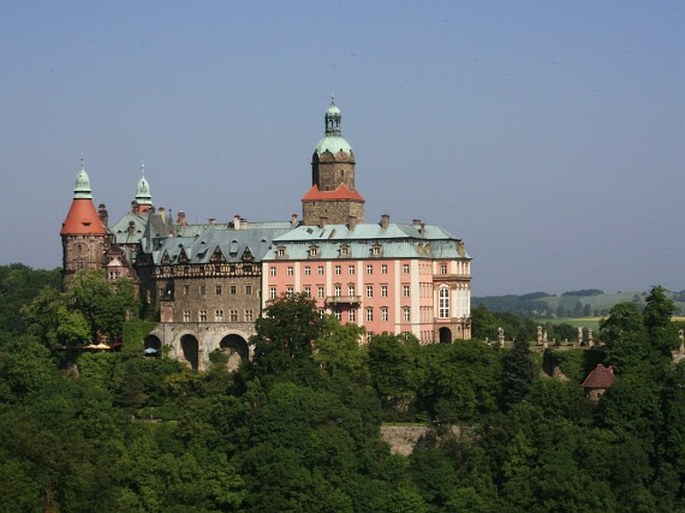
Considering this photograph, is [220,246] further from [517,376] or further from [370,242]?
[517,376]

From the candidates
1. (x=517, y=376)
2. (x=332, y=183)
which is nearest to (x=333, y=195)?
(x=332, y=183)

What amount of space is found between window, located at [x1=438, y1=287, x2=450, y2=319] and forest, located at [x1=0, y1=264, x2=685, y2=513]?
5.92 m

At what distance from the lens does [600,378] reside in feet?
324

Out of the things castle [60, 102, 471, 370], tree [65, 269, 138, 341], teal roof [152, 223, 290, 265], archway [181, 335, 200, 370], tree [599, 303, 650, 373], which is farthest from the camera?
teal roof [152, 223, 290, 265]

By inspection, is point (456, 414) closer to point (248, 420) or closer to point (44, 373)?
point (248, 420)

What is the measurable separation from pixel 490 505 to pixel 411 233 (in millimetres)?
25759

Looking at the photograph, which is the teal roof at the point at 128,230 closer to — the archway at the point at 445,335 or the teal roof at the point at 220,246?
the teal roof at the point at 220,246

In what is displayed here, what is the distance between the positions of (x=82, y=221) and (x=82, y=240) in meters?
1.36

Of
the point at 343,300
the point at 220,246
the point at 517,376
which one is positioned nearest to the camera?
the point at 517,376

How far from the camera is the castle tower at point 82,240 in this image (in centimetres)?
11856

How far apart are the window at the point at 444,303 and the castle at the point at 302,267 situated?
0.21ft

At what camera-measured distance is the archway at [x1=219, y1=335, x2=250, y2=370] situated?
4419 inches

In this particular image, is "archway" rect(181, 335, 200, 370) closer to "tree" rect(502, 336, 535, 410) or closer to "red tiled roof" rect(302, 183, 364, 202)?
"red tiled roof" rect(302, 183, 364, 202)

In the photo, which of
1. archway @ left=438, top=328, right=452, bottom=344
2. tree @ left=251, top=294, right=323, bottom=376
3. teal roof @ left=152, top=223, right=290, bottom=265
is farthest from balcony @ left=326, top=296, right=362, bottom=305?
tree @ left=251, top=294, right=323, bottom=376
